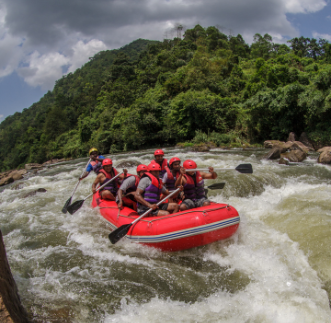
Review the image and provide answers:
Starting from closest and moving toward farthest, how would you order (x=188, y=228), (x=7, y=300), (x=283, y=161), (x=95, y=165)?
(x=7, y=300) → (x=188, y=228) → (x=95, y=165) → (x=283, y=161)

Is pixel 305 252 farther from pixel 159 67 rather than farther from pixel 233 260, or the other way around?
pixel 159 67

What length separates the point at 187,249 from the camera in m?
4.35

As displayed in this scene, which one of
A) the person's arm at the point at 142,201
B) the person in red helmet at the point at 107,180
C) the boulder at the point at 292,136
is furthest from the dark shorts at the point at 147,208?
the boulder at the point at 292,136

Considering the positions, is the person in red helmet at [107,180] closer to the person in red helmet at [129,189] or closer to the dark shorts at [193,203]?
the person in red helmet at [129,189]

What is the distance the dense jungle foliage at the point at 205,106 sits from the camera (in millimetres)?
15117

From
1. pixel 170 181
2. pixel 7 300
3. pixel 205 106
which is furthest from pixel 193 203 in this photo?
pixel 205 106

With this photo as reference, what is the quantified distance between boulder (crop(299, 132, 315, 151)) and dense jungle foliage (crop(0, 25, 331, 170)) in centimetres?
32

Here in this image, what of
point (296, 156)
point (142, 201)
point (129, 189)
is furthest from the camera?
point (296, 156)

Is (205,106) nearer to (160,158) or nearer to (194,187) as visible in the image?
(160,158)

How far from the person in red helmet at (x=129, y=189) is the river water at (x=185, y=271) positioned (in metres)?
0.80

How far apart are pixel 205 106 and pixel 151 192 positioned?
15.6m

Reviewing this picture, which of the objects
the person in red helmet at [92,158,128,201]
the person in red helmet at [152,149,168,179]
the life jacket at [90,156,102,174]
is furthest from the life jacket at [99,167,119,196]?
the person in red helmet at [152,149,168,179]

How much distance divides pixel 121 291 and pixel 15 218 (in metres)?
4.77

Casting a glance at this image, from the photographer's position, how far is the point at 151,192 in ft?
15.9
